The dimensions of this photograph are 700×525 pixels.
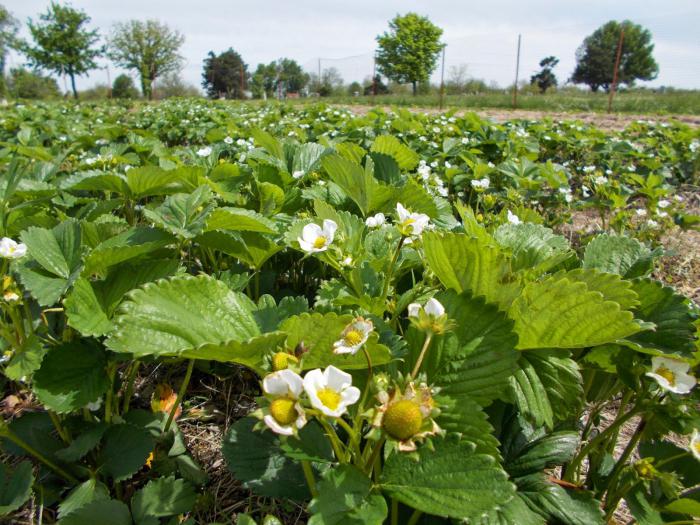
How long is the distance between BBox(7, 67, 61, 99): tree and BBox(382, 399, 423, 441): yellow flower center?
39.6 metres

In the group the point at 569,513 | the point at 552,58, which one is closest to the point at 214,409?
the point at 569,513

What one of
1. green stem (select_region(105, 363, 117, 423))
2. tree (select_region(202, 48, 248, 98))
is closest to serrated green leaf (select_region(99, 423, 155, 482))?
green stem (select_region(105, 363, 117, 423))

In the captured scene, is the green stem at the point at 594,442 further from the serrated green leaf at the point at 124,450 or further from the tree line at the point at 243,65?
the tree line at the point at 243,65

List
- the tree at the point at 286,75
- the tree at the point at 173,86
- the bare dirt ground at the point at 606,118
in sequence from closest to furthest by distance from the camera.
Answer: the bare dirt ground at the point at 606,118
the tree at the point at 173,86
the tree at the point at 286,75

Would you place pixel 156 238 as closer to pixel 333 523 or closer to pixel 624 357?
pixel 333 523

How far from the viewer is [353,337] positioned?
2.31 feet

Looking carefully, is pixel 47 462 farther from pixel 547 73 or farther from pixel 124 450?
pixel 547 73

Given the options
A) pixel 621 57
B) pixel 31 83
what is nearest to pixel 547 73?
pixel 621 57

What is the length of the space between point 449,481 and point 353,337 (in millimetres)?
247

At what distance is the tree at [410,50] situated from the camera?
3859 centimetres

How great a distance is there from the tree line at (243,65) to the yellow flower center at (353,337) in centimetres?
1524

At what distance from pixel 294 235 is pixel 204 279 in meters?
0.36

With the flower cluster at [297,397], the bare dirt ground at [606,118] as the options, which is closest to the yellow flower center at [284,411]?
the flower cluster at [297,397]

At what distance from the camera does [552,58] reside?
58219 mm
